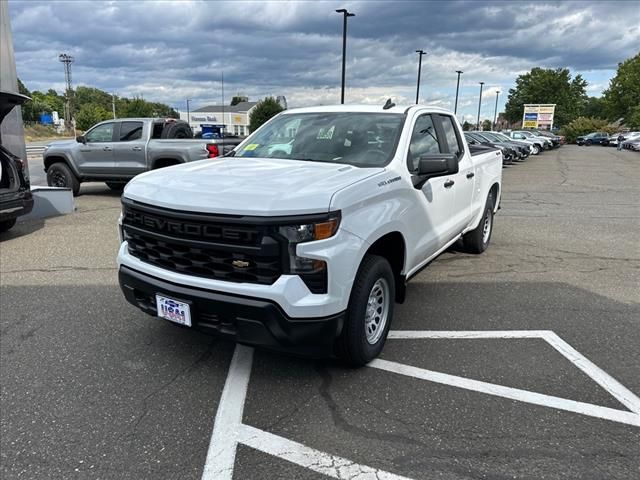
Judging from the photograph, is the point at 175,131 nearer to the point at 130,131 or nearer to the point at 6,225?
the point at 130,131

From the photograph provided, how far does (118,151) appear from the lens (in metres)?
11.4

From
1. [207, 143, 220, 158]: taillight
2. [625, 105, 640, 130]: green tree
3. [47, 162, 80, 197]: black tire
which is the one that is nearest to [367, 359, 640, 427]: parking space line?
[207, 143, 220, 158]: taillight

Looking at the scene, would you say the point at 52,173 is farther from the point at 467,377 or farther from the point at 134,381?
the point at 467,377

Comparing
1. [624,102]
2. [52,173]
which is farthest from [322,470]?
[624,102]

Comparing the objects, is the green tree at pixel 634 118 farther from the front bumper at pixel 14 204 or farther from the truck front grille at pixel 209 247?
the truck front grille at pixel 209 247

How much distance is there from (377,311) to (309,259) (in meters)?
0.99

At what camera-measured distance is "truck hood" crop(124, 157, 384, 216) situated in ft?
9.33

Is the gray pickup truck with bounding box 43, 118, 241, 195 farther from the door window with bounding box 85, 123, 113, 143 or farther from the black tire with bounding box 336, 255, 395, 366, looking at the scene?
the black tire with bounding box 336, 255, 395, 366

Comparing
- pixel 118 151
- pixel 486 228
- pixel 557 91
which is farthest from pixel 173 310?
pixel 557 91

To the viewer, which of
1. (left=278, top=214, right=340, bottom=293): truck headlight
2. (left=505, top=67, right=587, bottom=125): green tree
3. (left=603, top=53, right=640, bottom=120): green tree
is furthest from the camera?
(left=505, top=67, right=587, bottom=125): green tree

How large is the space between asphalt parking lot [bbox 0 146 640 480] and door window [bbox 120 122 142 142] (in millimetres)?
6535

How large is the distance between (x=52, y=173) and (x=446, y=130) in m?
10.6

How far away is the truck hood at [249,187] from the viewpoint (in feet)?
9.33

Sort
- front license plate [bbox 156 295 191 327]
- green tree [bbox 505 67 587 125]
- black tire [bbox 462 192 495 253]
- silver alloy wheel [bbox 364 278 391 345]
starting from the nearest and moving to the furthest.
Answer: front license plate [bbox 156 295 191 327] → silver alloy wheel [bbox 364 278 391 345] → black tire [bbox 462 192 495 253] → green tree [bbox 505 67 587 125]
